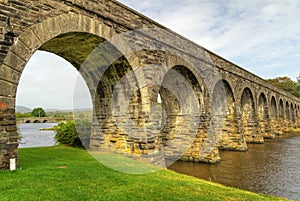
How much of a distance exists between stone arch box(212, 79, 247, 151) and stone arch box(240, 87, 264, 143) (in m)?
4.23

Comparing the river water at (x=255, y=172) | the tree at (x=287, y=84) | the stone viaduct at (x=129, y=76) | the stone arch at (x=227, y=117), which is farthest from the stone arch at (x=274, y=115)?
the tree at (x=287, y=84)

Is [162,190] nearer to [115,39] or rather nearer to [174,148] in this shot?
[115,39]

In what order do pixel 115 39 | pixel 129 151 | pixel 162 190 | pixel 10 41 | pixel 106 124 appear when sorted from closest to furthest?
1. pixel 162 190
2. pixel 10 41
3. pixel 115 39
4. pixel 129 151
5. pixel 106 124

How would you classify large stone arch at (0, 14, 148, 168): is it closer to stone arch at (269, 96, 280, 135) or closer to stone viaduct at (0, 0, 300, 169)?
stone viaduct at (0, 0, 300, 169)

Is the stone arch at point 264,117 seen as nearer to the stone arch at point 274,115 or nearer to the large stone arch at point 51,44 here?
the stone arch at point 274,115

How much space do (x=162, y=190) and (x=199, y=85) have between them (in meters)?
8.61

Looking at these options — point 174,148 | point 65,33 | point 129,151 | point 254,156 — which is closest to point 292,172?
point 254,156

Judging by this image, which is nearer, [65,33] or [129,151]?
[65,33]

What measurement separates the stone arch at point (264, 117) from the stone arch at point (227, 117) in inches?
→ 383

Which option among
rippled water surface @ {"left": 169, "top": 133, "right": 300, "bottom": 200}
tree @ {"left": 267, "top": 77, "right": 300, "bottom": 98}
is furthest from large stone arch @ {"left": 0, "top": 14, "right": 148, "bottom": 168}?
tree @ {"left": 267, "top": 77, "right": 300, "bottom": 98}

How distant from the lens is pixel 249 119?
2161 cm

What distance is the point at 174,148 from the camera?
14.2 metres

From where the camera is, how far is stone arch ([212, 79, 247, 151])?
54.9 ft

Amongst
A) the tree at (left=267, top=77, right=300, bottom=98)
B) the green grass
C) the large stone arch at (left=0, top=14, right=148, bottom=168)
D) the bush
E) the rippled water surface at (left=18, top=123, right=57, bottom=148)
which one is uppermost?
the tree at (left=267, top=77, right=300, bottom=98)
